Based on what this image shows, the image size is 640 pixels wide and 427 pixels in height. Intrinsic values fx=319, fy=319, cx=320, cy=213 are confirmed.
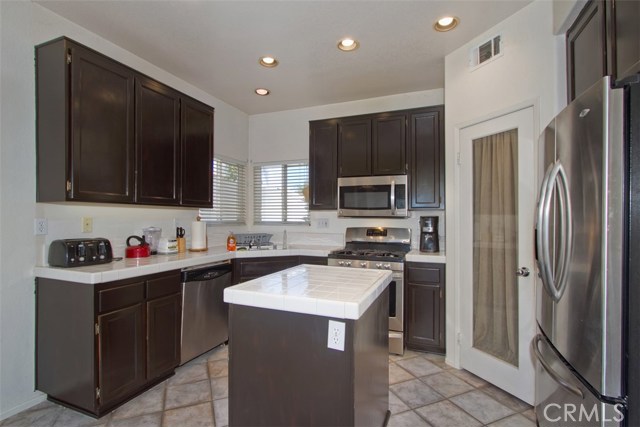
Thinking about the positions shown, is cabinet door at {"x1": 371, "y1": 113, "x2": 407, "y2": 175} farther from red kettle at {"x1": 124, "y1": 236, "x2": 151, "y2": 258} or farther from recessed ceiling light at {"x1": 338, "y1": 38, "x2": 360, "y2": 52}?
red kettle at {"x1": 124, "y1": 236, "x2": 151, "y2": 258}

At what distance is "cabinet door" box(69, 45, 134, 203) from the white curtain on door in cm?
278

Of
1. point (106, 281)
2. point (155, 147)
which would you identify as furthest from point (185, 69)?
point (106, 281)

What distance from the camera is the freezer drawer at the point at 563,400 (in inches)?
46.0

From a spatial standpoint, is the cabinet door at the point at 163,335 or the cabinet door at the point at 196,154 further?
the cabinet door at the point at 196,154

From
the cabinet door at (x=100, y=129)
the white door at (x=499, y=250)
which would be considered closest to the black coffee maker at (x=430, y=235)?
the white door at (x=499, y=250)

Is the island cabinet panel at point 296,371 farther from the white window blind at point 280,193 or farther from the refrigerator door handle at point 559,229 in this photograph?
the white window blind at point 280,193

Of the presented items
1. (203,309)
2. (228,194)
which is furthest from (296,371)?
(228,194)

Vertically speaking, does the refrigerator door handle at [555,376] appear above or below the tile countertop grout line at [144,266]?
below

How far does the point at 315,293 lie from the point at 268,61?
2.39 meters

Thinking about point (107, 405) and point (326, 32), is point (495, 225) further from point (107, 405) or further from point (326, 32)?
point (107, 405)

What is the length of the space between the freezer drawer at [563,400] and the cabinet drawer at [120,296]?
2519 millimetres

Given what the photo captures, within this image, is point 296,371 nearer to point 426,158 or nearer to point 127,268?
point 127,268

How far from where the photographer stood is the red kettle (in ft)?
8.82

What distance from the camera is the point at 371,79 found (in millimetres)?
3367
